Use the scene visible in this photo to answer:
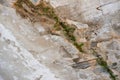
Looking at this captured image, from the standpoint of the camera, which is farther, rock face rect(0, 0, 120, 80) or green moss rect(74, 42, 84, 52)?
green moss rect(74, 42, 84, 52)

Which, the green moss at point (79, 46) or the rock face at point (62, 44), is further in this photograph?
the green moss at point (79, 46)

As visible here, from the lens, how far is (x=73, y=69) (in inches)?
194

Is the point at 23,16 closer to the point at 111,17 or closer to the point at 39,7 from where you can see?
A: the point at 39,7

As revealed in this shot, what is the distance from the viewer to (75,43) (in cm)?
506

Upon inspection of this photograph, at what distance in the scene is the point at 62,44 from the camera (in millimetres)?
5012

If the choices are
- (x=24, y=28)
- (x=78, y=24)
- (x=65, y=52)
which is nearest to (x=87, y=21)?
(x=78, y=24)

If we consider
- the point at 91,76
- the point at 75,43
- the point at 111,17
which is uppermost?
the point at 111,17

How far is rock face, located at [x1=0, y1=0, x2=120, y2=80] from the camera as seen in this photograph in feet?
15.9

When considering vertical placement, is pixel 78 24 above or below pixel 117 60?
above

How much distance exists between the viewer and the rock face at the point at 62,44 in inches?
191

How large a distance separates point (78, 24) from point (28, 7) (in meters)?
0.69

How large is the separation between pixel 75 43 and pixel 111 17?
609 mm

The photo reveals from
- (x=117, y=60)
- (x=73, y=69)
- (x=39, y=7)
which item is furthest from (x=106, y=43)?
(x=39, y=7)

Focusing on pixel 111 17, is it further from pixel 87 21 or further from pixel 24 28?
pixel 24 28
